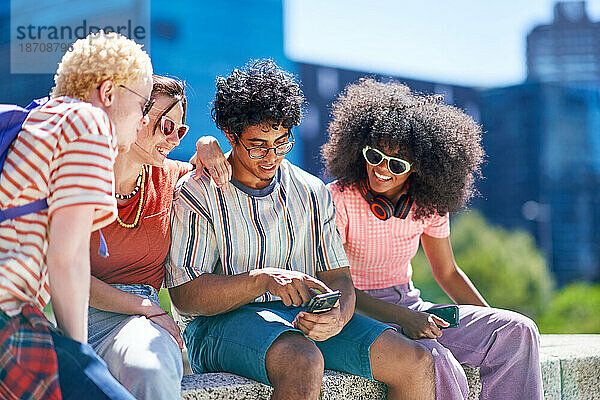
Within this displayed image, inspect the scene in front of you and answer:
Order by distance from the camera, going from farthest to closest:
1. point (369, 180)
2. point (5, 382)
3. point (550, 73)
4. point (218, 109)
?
point (550, 73) → point (369, 180) → point (218, 109) → point (5, 382)

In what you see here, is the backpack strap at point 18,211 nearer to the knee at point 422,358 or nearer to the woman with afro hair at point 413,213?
the knee at point 422,358

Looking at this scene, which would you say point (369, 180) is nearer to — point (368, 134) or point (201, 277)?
point (368, 134)

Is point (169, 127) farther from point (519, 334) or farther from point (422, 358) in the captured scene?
point (519, 334)

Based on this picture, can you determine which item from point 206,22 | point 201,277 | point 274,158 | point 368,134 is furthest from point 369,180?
point 206,22

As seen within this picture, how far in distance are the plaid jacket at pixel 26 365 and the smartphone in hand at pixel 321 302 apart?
1049 millimetres

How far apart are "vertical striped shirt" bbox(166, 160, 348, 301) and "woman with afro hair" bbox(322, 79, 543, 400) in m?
0.32

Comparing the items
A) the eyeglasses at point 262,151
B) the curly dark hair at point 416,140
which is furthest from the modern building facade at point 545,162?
the eyeglasses at point 262,151

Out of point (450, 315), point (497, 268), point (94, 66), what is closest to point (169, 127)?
point (94, 66)

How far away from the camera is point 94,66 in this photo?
6.75ft

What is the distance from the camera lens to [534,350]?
3.11m

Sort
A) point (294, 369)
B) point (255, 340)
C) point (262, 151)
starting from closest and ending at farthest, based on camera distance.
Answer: point (294, 369) → point (255, 340) → point (262, 151)

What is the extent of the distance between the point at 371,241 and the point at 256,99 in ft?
2.92

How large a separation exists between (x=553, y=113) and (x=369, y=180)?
1157 inches

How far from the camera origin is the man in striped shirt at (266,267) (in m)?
2.66
